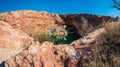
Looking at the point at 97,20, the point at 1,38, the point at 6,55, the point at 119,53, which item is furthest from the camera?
the point at 97,20

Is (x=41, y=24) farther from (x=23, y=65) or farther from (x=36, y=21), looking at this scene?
(x=23, y=65)

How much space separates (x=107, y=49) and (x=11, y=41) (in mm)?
3453

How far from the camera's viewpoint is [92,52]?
6.66 meters

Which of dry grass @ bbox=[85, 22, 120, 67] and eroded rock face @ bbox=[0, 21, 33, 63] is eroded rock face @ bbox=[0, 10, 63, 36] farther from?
dry grass @ bbox=[85, 22, 120, 67]

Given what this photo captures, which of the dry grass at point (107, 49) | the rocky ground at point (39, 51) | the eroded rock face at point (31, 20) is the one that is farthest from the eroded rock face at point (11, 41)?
the eroded rock face at point (31, 20)

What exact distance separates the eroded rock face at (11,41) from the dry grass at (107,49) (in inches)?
88.6

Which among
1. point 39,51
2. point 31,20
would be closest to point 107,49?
point 39,51

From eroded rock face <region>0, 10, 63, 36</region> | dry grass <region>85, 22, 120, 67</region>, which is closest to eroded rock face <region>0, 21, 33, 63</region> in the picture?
dry grass <region>85, 22, 120, 67</region>

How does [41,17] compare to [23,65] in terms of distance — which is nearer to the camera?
[23,65]

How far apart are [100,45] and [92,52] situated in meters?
0.30

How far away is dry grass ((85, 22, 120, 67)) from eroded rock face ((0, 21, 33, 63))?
225 cm

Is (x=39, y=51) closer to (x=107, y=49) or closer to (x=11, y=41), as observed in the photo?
(x=107, y=49)

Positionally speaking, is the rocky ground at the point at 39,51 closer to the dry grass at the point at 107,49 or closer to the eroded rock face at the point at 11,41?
the eroded rock face at the point at 11,41

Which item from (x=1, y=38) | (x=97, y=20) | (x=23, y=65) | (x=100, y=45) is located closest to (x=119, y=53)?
Result: (x=100, y=45)
